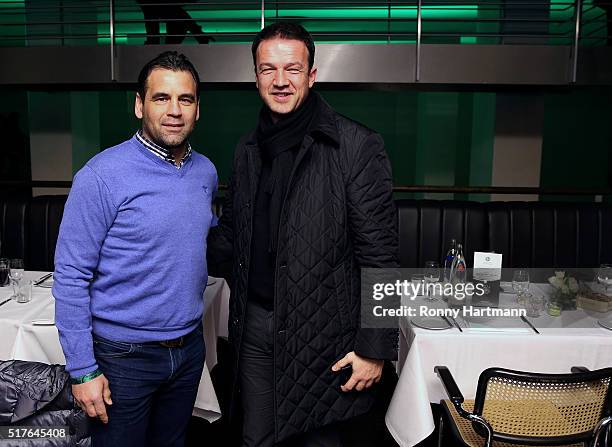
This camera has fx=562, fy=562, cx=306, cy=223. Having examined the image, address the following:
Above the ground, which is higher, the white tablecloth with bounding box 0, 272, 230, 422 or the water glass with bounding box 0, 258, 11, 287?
the water glass with bounding box 0, 258, 11, 287

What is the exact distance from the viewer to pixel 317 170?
1.56m

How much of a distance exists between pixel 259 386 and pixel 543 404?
87 centimetres

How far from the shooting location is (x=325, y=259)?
1.55 meters

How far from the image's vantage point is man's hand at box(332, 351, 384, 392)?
5.22 ft

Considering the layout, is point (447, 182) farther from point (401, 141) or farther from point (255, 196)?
point (255, 196)

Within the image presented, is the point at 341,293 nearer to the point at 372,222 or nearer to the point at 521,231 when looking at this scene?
the point at 372,222

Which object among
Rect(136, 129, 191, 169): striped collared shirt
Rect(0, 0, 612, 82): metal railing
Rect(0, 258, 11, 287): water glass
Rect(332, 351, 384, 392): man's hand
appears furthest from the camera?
Rect(0, 0, 612, 82): metal railing

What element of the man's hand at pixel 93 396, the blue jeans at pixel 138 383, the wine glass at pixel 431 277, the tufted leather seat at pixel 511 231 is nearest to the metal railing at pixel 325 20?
the tufted leather seat at pixel 511 231

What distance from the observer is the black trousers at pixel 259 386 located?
1.64m

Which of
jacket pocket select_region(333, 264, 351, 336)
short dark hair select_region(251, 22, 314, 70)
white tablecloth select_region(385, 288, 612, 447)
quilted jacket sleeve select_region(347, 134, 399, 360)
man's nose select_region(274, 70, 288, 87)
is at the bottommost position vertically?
white tablecloth select_region(385, 288, 612, 447)

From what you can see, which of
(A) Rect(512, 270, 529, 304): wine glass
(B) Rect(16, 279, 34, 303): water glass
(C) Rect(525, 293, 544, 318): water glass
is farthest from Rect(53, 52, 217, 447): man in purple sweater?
(A) Rect(512, 270, 529, 304): wine glass

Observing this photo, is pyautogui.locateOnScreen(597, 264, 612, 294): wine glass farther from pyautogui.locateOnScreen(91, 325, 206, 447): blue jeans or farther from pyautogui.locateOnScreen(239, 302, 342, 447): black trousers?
pyautogui.locateOnScreen(91, 325, 206, 447): blue jeans

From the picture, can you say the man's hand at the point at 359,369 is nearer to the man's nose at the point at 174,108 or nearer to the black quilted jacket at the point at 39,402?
the black quilted jacket at the point at 39,402

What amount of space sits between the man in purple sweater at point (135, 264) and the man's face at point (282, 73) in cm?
20
